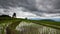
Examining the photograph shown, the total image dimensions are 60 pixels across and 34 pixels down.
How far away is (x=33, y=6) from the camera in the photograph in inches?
220

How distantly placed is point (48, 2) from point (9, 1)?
169 centimetres

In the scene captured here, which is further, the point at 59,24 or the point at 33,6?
the point at 33,6

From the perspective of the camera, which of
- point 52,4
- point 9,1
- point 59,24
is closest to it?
point 59,24

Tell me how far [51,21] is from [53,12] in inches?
15.3

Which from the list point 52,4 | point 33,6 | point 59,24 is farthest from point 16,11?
point 59,24

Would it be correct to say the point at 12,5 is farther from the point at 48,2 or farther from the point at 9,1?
the point at 48,2

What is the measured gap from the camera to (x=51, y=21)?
197 inches

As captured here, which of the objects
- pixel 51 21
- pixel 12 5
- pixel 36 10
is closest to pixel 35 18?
pixel 36 10

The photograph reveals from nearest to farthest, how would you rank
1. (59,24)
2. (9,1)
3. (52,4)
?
(59,24), (52,4), (9,1)

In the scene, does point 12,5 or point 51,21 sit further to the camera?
point 12,5

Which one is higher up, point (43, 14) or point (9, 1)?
point (9, 1)

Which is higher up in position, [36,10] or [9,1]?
[9,1]

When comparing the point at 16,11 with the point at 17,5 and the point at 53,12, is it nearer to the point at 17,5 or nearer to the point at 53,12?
the point at 17,5

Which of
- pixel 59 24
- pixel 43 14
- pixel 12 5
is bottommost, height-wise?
pixel 59 24
